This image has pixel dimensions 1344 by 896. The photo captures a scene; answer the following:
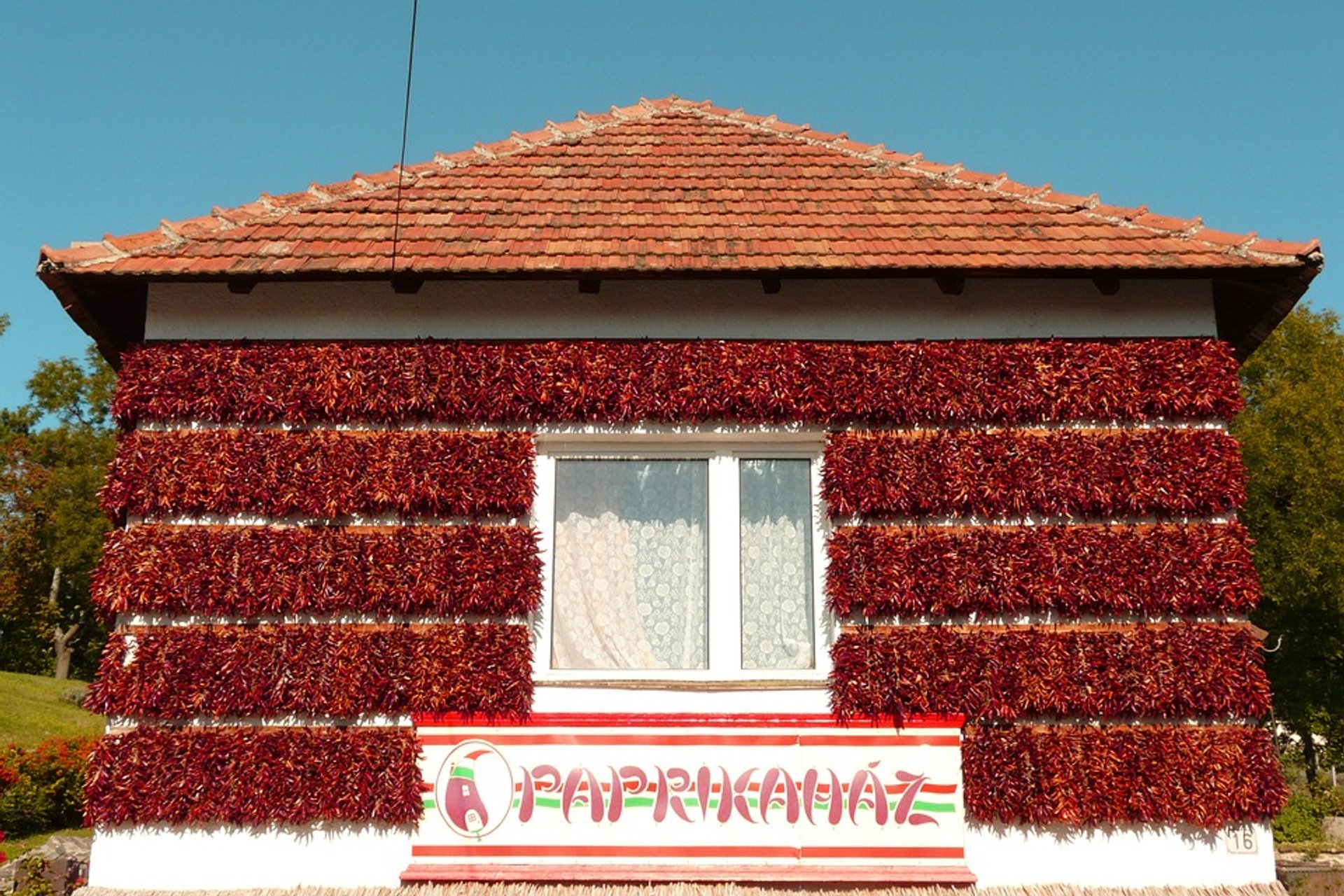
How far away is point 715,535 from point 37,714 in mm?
23622

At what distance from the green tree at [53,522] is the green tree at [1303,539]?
35.0 m

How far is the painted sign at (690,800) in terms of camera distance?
5555 millimetres

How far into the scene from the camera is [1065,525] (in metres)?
5.96

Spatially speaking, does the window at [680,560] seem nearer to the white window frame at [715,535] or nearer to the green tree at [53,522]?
the white window frame at [715,535]

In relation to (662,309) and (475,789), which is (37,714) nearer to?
(475,789)

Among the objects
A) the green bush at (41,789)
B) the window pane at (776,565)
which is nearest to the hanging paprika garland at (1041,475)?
the window pane at (776,565)

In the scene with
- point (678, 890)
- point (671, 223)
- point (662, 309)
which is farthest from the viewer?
point (671, 223)

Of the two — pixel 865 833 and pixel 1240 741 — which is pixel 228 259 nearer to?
pixel 865 833

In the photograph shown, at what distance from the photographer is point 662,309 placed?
6344mm

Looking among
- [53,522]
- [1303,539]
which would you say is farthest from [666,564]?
[53,522]

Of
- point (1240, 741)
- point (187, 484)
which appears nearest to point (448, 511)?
point (187, 484)

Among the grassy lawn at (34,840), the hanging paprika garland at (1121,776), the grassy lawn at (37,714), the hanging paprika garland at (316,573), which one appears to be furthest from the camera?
the grassy lawn at (37,714)

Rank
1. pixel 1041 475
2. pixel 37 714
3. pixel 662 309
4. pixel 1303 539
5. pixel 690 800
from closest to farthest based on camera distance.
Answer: pixel 690 800
pixel 1041 475
pixel 662 309
pixel 37 714
pixel 1303 539

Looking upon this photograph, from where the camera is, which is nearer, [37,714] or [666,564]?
[666,564]
